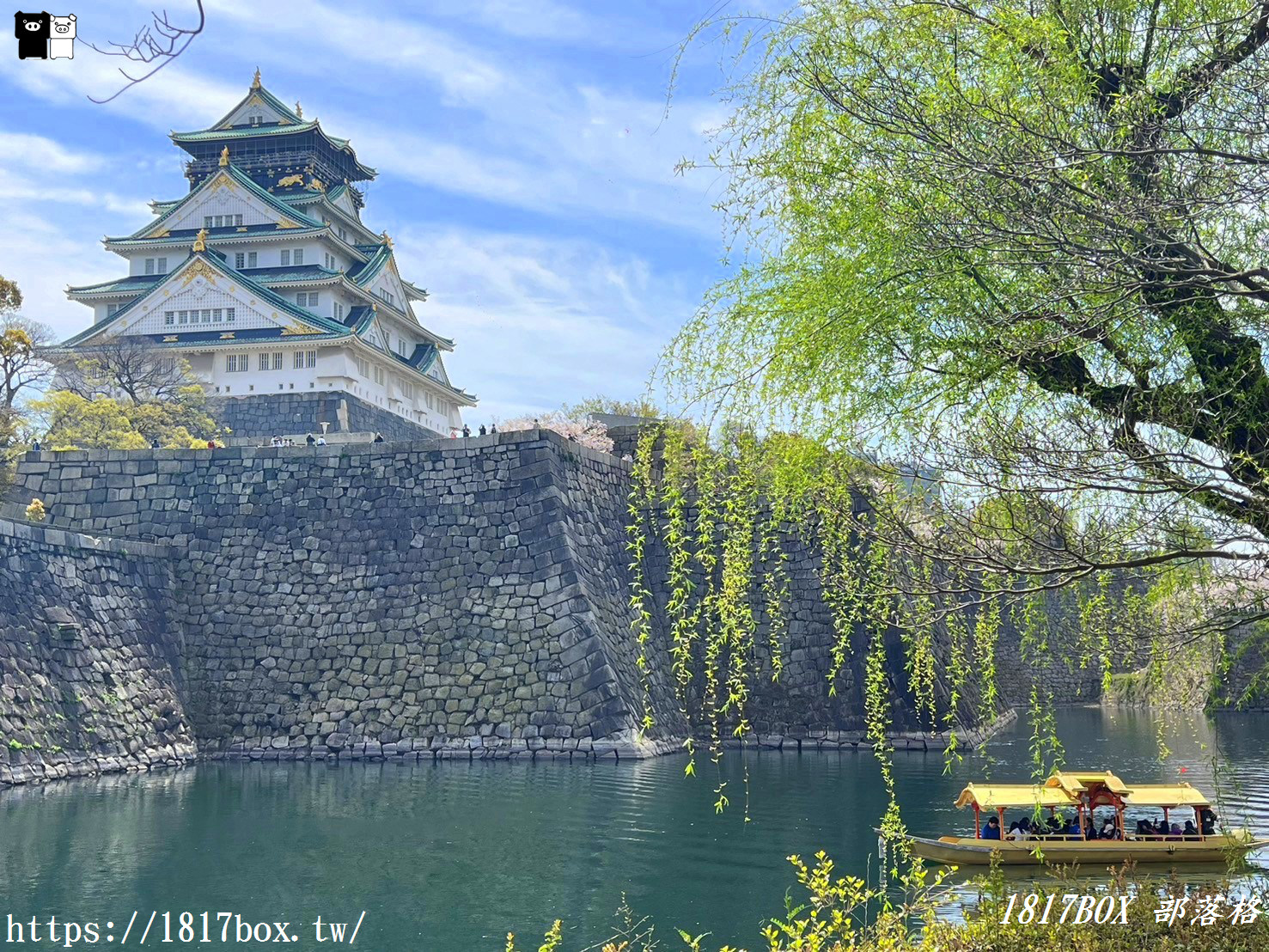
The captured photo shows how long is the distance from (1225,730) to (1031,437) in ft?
76.4

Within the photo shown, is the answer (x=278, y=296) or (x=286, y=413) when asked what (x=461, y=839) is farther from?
(x=278, y=296)

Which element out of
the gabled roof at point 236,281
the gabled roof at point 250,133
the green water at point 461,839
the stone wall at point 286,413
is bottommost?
the green water at point 461,839

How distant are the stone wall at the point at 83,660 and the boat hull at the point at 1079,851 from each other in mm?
10294

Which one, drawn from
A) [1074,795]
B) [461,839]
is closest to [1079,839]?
[1074,795]

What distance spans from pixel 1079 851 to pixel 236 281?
31121mm

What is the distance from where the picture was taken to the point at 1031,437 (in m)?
4.60

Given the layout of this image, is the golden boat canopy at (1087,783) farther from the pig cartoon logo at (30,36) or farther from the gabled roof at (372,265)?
the gabled roof at (372,265)

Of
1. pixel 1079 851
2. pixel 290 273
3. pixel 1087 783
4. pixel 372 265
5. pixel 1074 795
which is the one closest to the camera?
pixel 1079 851

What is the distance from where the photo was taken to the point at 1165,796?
10.9m

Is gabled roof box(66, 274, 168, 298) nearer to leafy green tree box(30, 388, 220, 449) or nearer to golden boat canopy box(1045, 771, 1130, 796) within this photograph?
leafy green tree box(30, 388, 220, 449)

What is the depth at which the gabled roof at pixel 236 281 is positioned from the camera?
34719 mm

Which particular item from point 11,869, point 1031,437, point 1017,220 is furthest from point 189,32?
point 11,869

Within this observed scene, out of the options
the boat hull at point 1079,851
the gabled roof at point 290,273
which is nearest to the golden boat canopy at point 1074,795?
the boat hull at point 1079,851

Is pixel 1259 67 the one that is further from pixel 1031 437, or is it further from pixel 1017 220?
pixel 1031 437
